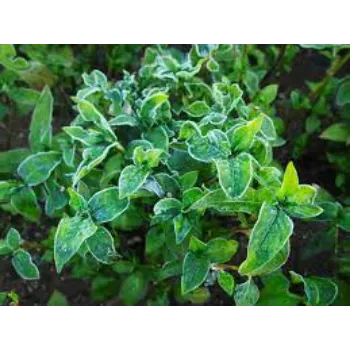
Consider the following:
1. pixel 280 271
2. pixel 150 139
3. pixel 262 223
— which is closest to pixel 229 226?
pixel 280 271

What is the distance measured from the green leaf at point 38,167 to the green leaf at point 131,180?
0.85 ft

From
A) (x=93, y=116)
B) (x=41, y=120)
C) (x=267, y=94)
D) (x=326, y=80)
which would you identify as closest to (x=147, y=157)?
(x=93, y=116)

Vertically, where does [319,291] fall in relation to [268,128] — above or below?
below

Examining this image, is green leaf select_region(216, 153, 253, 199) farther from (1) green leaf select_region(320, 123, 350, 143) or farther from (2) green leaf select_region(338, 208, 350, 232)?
(1) green leaf select_region(320, 123, 350, 143)

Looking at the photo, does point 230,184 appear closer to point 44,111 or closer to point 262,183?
point 262,183

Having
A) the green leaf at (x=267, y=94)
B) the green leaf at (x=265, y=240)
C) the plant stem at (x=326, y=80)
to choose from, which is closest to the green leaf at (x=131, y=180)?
the green leaf at (x=265, y=240)

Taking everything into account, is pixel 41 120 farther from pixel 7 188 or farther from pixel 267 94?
pixel 267 94

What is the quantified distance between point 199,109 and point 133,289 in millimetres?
398

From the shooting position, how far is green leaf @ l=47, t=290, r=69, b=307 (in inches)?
60.5

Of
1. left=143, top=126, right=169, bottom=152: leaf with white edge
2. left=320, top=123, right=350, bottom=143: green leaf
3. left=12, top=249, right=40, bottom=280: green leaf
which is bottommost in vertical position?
left=12, top=249, right=40, bottom=280: green leaf

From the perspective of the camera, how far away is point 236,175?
112cm

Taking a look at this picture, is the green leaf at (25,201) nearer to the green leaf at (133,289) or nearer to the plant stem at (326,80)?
the green leaf at (133,289)

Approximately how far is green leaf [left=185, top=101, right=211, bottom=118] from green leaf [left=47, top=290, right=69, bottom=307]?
527 mm

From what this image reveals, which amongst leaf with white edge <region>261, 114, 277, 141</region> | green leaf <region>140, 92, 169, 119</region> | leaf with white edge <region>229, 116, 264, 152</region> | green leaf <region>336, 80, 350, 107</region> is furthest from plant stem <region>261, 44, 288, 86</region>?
leaf with white edge <region>229, 116, 264, 152</region>
